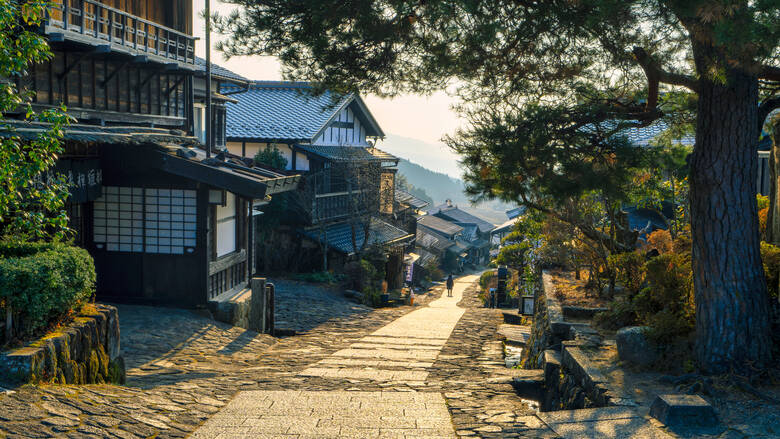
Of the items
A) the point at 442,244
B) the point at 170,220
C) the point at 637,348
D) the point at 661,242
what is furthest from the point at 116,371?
the point at 442,244

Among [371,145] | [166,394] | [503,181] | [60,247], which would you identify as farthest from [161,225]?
[371,145]

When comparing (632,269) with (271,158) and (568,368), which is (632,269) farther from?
(271,158)

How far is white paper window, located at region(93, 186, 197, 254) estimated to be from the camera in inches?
541

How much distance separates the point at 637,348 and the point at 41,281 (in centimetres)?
689

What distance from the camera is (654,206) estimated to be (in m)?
13.3

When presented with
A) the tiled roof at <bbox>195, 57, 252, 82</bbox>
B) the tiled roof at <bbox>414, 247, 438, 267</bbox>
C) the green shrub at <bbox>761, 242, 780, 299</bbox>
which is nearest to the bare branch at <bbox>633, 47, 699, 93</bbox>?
the green shrub at <bbox>761, 242, 780, 299</bbox>

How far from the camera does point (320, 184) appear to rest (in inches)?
1079

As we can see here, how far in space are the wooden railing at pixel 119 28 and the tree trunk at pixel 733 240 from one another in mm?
9757

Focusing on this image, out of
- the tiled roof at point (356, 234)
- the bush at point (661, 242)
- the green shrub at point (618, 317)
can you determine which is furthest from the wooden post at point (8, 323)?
the tiled roof at point (356, 234)

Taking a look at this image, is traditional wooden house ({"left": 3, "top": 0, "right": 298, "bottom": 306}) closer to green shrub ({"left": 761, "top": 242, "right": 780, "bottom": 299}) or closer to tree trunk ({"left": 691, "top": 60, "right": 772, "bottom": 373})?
tree trunk ({"left": 691, "top": 60, "right": 772, "bottom": 373})

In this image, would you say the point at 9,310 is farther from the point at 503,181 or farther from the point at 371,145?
the point at 371,145

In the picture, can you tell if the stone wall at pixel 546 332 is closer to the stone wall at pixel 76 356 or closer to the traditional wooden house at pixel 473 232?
the stone wall at pixel 76 356

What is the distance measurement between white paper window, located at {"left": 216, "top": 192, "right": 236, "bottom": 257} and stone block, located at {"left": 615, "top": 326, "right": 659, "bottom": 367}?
962 cm

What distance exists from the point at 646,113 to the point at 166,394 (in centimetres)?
700
